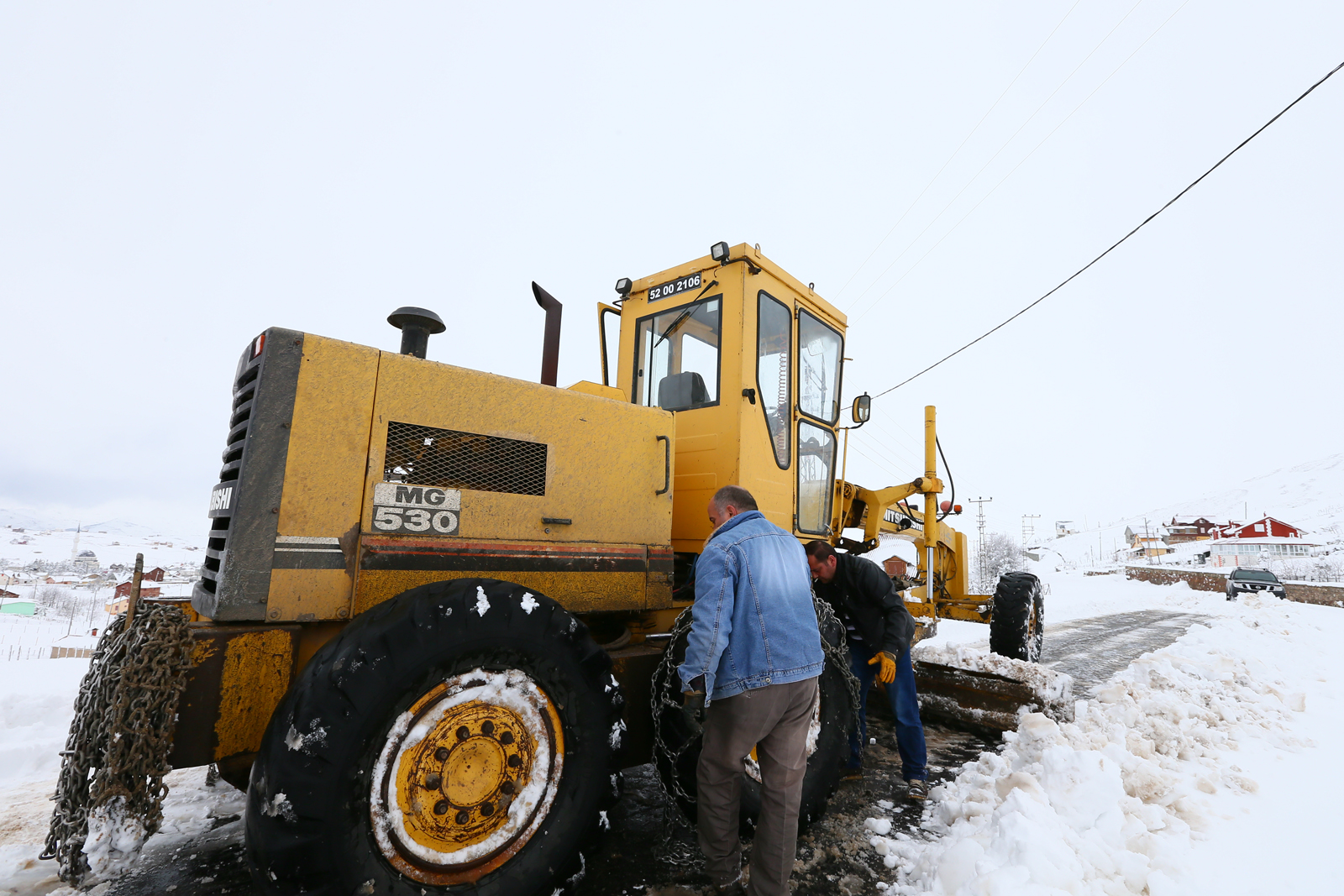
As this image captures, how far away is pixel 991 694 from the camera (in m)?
5.10

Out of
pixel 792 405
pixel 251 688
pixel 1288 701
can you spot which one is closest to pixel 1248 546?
pixel 1288 701

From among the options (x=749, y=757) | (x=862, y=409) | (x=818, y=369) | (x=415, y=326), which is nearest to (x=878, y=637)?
(x=749, y=757)

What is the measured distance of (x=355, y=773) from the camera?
216cm

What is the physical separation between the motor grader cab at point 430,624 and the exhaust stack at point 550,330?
0.02 meters

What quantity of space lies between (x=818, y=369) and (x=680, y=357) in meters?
1.08

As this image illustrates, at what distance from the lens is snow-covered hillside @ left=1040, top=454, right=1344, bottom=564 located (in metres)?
98.4

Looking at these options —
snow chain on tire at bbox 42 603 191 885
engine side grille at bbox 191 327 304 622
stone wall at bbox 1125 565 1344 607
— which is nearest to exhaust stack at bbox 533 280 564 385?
engine side grille at bbox 191 327 304 622

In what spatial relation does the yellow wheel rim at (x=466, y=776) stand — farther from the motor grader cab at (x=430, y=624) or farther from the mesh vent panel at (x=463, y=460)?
the mesh vent panel at (x=463, y=460)

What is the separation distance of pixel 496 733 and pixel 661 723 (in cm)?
94

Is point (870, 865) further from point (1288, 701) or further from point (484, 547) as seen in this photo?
point (1288, 701)

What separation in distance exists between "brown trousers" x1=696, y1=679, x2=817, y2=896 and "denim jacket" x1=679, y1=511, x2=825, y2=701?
0.08 m

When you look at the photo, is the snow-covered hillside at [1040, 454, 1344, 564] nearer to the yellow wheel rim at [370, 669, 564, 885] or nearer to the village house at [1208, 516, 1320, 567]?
the village house at [1208, 516, 1320, 567]

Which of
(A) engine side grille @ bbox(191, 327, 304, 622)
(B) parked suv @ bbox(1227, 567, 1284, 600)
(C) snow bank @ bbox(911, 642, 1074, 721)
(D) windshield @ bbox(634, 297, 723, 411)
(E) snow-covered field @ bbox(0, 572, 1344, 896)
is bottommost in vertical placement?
(E) snow-covered field @ bbox(0, 572, 1344, 896)

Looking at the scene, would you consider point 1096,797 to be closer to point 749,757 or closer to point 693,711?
point 749,757
